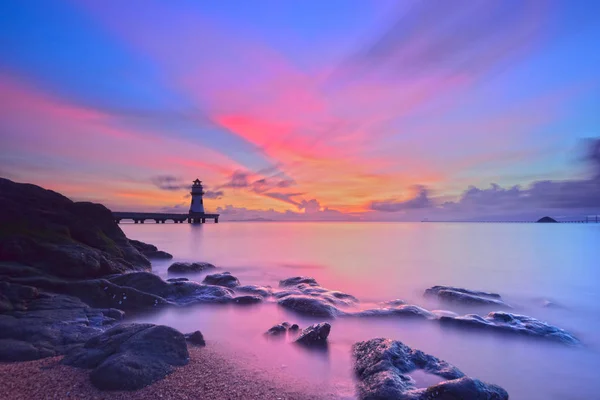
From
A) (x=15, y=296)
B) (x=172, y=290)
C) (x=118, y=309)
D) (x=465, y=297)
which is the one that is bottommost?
(x=465, y=297)

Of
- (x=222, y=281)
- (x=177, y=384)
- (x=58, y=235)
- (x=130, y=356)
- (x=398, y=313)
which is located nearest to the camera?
(x=177, y=384)

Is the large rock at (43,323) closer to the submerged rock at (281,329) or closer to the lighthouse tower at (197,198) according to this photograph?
the submerged rock at (281,329)

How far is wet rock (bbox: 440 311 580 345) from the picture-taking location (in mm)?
10336

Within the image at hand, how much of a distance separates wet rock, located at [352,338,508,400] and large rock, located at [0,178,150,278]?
1030 cm

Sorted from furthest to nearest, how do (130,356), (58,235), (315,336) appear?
(58,235) < (315,336) < (130,356)

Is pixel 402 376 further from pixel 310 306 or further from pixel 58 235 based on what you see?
pixel 58 235

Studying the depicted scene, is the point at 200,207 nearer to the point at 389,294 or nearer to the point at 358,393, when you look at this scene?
the point at 389,294

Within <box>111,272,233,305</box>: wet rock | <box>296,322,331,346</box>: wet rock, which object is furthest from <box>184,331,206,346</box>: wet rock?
<box>111,272,233,305</box>: wet rock

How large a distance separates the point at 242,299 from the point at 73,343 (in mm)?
6171

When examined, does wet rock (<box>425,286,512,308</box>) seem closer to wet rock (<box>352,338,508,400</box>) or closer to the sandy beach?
wet rock (<box>352,338,508,400</box>)

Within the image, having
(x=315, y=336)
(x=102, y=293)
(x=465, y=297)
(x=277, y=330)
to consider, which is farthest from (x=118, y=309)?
(x=465, y=297)

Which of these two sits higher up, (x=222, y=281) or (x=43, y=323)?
(x=43, y=323)

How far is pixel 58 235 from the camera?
13.7 m

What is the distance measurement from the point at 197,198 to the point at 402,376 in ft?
303
